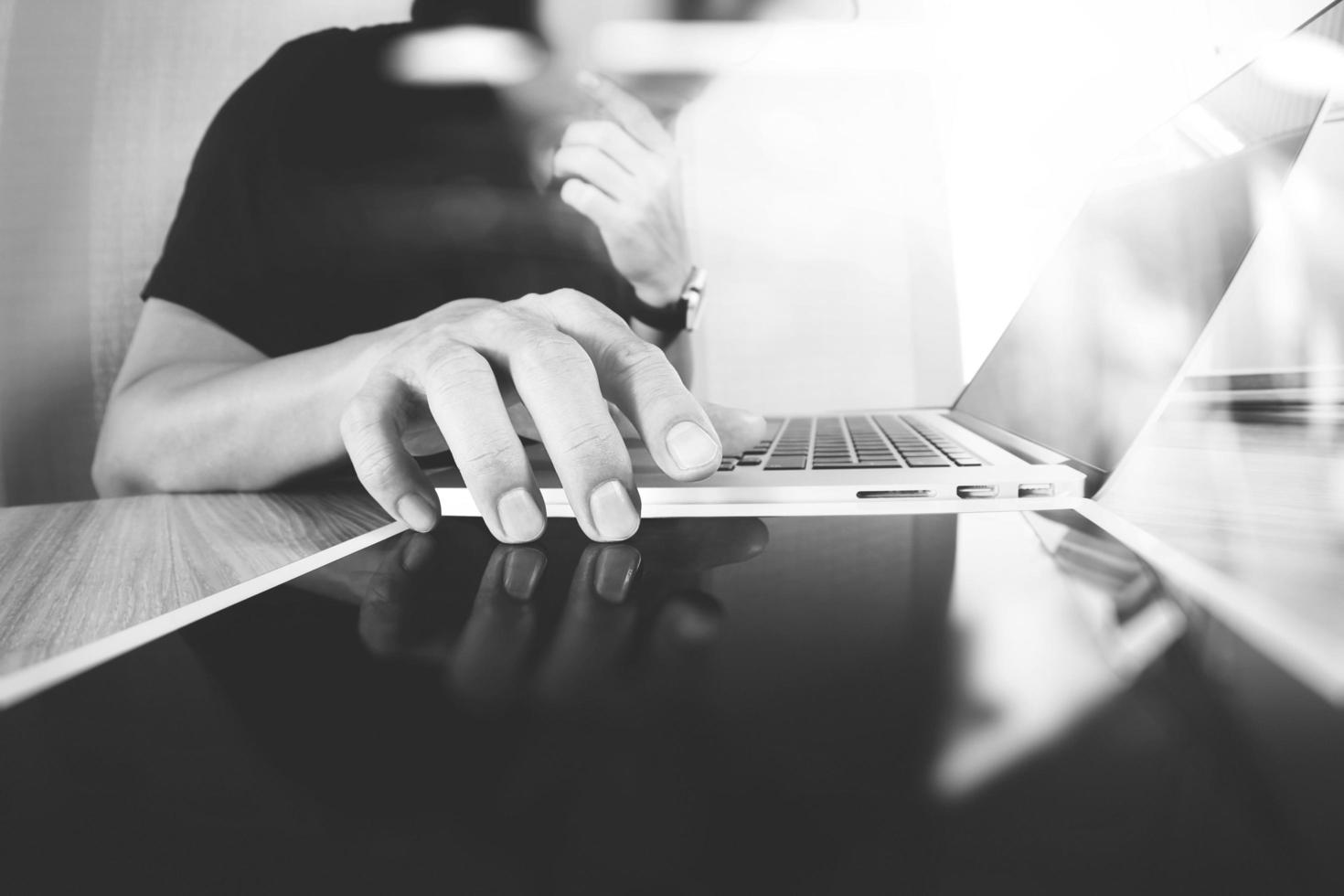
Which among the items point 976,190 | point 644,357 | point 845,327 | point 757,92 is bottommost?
point 845,327

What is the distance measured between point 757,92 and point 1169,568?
149 centimetres

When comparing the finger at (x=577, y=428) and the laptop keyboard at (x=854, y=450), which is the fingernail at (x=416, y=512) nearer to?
the finger at (x=577, y=428)

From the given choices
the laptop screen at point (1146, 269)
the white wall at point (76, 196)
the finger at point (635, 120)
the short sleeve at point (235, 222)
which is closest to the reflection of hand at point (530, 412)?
the laptop screen at point (1146, 269)

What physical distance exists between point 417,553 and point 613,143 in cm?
79

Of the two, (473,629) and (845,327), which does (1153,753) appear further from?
(845,327)

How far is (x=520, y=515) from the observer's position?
0.95 feet

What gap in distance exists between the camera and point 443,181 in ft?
3.87

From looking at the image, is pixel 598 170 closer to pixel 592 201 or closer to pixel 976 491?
pixel 592 201

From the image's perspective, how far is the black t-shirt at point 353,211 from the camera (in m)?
0.85

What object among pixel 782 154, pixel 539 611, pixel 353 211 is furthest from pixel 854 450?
pixel 782 154

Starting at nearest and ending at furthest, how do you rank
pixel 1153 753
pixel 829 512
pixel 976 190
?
pixel 1153 753
pixel 829 512
pixel 976 190

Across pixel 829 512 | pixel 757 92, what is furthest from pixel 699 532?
pixel 757 92

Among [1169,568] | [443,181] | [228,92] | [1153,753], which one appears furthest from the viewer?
[228,92]

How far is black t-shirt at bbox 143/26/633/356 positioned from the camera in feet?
2.79
